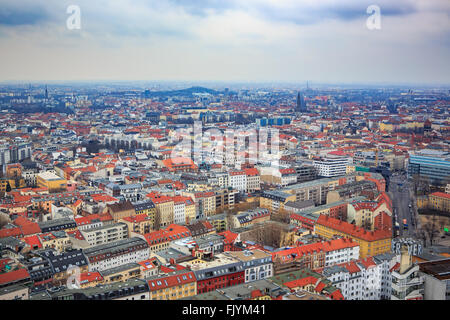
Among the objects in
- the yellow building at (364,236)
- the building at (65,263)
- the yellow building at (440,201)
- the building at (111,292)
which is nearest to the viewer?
the building at (111,292)

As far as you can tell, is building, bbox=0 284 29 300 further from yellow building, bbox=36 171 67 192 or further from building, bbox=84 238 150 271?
yellow building, bbox=36 171 67 192

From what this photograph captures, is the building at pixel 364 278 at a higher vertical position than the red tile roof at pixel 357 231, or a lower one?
lower

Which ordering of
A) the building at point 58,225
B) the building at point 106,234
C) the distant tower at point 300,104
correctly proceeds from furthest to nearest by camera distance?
the distant tower at point 300,104, the building at point 58,225, the building at point 106,234

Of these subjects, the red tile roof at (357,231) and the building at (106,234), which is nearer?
the red tile roof at (357,231)

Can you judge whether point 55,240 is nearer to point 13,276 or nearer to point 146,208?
point 13,276

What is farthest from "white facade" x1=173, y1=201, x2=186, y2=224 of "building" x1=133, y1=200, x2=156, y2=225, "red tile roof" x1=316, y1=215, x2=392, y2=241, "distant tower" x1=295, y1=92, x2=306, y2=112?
"distant tower" x1=295, y1=92, x2=306, y2=112

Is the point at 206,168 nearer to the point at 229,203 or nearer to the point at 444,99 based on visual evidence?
the point at 229,203

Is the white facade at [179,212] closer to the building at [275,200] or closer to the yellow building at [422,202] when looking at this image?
the building at [275,200]

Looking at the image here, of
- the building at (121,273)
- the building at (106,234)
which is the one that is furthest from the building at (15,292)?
the building at (106,234)

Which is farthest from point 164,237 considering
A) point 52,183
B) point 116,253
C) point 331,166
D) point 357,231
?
point 331,166

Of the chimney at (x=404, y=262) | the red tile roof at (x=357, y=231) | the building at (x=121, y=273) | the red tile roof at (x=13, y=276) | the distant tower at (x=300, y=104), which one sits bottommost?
the building at (x=121, y=273)
